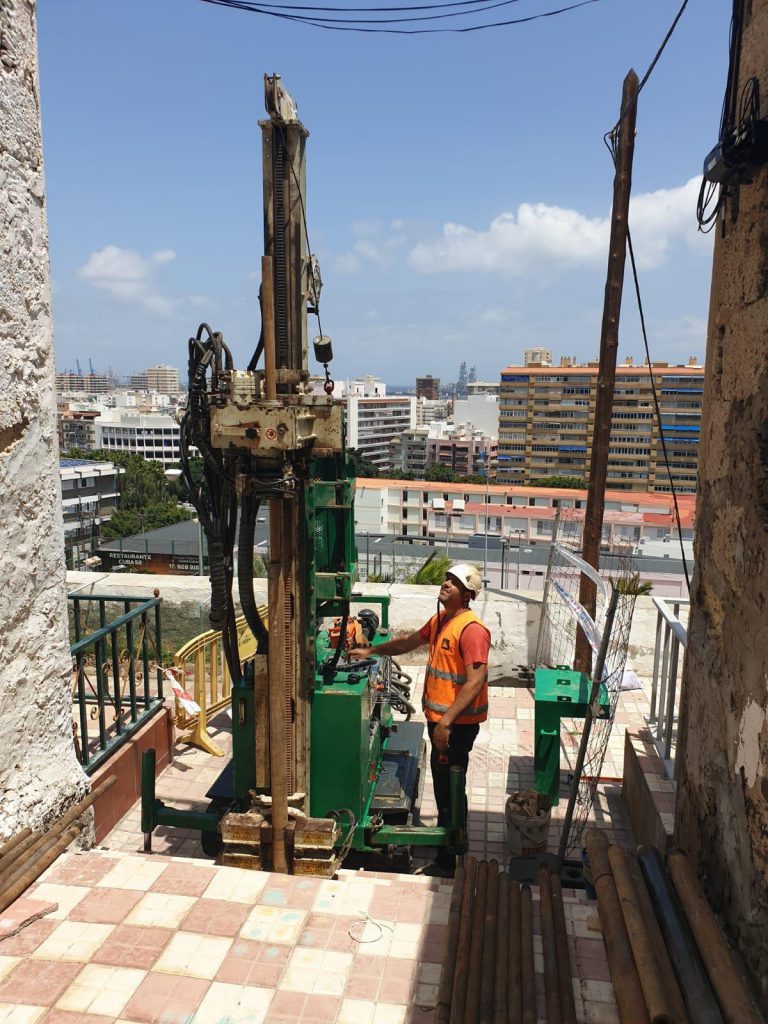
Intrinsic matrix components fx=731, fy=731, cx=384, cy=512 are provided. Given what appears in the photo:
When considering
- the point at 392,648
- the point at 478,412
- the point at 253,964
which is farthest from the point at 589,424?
the point at 253,964

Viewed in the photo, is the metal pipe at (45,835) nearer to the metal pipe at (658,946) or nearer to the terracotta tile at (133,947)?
the terracotta tile at (133,947)

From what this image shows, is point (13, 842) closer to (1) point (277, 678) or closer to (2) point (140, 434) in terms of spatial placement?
(1) point (277, 678)

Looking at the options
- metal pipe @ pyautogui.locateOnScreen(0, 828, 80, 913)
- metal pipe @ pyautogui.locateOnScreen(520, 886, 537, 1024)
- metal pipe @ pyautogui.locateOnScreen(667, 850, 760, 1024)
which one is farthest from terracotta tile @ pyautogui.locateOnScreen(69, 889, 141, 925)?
metal pipe @ pyautogui.locateOnScreen(667, 850, 760, 1024)

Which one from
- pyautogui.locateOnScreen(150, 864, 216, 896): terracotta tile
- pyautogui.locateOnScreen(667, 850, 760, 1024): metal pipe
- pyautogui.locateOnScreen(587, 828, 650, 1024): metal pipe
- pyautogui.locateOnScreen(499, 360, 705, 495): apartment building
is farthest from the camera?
pyautogui.locateOnScreen(499, 360, 705, 495): apartment building

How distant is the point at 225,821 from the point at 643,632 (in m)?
5.31

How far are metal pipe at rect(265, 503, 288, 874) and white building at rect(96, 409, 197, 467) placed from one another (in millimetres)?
94897

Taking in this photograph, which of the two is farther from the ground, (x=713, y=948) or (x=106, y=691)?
(x=713, y=948)

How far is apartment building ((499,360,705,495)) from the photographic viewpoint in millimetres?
78875

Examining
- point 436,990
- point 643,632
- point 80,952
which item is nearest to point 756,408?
point 436,990

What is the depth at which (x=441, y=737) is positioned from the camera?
404cm

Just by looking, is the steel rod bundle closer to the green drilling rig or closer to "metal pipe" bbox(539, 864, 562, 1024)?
the green drilling rig

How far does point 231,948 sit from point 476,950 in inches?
33.4

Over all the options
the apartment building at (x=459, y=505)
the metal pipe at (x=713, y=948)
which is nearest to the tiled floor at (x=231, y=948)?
the metal pipe at (x=713, y=948)

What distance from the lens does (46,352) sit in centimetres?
301
